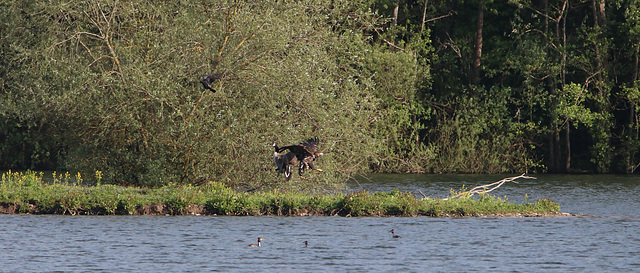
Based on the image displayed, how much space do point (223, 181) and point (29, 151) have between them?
23.1m

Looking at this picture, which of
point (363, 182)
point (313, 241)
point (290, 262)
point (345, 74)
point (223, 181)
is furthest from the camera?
point (363, 182)

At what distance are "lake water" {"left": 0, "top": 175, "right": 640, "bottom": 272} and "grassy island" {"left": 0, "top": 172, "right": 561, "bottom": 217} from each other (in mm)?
342

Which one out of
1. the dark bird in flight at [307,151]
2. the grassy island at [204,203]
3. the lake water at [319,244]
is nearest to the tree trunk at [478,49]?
the lake water at [319,244]

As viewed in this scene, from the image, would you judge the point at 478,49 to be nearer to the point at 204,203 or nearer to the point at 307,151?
the point at 204,203

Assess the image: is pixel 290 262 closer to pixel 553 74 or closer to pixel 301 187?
pixel 301 187

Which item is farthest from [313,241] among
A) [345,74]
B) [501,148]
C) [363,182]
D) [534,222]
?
[501,148]

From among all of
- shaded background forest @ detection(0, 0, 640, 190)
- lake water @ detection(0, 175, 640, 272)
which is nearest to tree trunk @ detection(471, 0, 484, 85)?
shaded background forest @ detection(0, 0, 640, 190)

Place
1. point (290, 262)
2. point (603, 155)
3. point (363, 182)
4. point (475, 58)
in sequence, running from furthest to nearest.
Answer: point (475, 58), point (603, 155), point (363, 182), point (290, 262)

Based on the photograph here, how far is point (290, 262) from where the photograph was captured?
72.6 feet

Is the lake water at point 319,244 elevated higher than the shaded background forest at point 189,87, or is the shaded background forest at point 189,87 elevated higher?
the shaded background forest at point 189,87

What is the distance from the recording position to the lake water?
21781 mm

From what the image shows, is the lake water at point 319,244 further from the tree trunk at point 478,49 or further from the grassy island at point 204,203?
the tree trunk at point 478,49

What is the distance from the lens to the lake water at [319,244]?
2178 centimetres

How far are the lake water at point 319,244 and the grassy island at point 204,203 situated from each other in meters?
0.34
